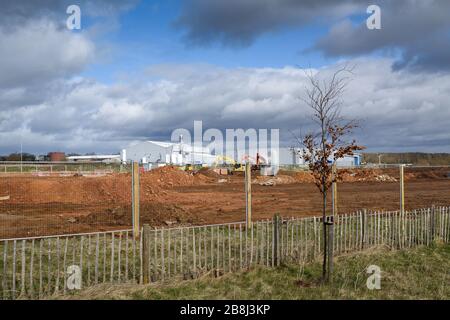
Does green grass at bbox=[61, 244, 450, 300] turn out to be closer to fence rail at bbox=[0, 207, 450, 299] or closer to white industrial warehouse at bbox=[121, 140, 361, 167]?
fence rail at bbox=[0, 207, 450, 299]

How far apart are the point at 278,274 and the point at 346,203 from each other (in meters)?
14.9

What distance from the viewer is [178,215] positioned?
1508cm

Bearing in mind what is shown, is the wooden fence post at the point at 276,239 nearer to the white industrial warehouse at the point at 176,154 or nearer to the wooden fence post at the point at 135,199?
the wooden fence post at the point at 135,199

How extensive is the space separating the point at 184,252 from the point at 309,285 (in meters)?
3.04

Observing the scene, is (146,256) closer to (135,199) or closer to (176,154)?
(135,199)

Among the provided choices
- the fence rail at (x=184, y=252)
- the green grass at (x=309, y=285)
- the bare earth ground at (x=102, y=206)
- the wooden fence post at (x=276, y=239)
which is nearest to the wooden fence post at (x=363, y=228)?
the fence rail at (x=184, y=252)

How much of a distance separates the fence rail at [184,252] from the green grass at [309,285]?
27 centimetres

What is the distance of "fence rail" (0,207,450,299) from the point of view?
668cm

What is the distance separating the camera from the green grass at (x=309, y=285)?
6648 millimetres

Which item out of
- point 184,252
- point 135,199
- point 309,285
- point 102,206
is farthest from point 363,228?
point 102,206

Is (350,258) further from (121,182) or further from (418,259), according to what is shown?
(121,182)

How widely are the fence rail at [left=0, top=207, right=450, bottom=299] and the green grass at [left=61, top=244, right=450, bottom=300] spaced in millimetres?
266
